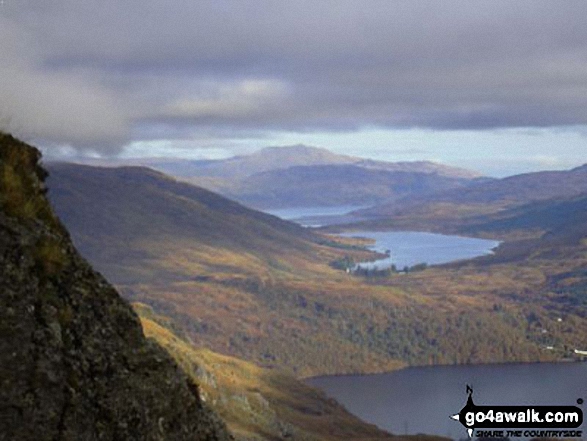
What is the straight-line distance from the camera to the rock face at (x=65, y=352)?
14.1 metres

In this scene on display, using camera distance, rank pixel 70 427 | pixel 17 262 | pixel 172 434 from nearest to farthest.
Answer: pixel 70 427 → pixel 17 262 → pixel 172 434

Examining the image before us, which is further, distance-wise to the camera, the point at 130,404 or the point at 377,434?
the point at 377,434

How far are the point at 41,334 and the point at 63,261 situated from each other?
2.28 meters

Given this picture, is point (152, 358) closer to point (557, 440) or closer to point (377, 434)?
point (557, 440)

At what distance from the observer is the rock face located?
1410 centimetres

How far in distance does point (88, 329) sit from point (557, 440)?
158383 mm

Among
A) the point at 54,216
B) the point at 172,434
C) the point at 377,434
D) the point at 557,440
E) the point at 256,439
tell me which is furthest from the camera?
the point at 377,434

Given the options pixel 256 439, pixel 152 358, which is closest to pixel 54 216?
pixel 152 358

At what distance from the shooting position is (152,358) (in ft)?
55.7

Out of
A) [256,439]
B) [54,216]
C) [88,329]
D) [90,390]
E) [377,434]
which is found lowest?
[377,434]

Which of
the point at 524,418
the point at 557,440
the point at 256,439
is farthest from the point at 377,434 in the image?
the point at 524,418

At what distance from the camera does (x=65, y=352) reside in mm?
15031

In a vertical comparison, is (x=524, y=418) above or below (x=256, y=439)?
above

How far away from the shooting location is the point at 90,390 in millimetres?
15055
